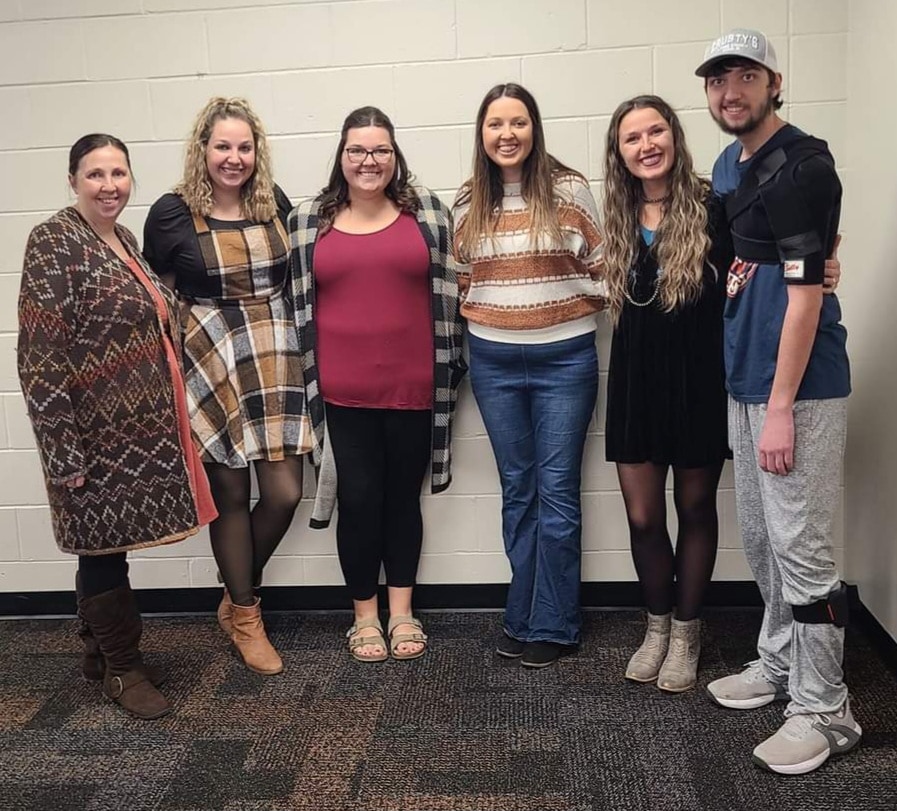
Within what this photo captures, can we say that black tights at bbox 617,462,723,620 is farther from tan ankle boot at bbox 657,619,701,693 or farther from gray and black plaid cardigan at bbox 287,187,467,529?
gray and black plaid cardigan at bbox 287,187,467,529

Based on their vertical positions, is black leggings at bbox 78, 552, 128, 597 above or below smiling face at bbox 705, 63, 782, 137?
below

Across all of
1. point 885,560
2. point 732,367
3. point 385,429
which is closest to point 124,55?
point 385,429

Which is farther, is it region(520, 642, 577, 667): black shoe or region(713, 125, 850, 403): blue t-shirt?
region(520, 642, 577, 667): black shoe

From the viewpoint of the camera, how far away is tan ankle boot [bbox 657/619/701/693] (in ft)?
8.27

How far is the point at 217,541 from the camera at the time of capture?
9.14 ft

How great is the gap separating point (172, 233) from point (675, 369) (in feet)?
4.59

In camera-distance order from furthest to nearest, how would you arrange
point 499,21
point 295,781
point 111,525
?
point 499,21, point 111,525, point 295,781

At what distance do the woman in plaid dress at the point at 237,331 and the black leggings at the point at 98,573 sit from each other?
35cm

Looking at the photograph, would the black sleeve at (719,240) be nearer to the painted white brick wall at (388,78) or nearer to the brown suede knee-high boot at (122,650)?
the painted white brick wall at (388,78)

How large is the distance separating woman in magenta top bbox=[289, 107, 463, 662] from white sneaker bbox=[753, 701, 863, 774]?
1.07 m

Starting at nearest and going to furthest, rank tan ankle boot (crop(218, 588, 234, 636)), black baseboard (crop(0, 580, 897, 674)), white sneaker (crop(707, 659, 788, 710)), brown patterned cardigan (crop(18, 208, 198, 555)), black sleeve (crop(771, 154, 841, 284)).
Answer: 1. black sleeve (crop(771, 154, 841, 284))
2. brown patterned cardigan (crop(18, 208, 198, 555))
3. white sneaker (crop(707, 659, 788, 710))
4. tan ankle boot (crop(218, 588, 234, 636))
5. black baseboard (crop(0, 580, 897, 674))

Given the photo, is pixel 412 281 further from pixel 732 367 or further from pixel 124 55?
pixel 124 55

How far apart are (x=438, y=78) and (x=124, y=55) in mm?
974

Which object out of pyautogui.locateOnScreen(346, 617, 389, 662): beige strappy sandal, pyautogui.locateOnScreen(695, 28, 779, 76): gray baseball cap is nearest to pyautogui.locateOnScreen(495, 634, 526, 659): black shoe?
pyautogui.locateOnScreen(346, 617, 389, 662): beige strappy sandal
